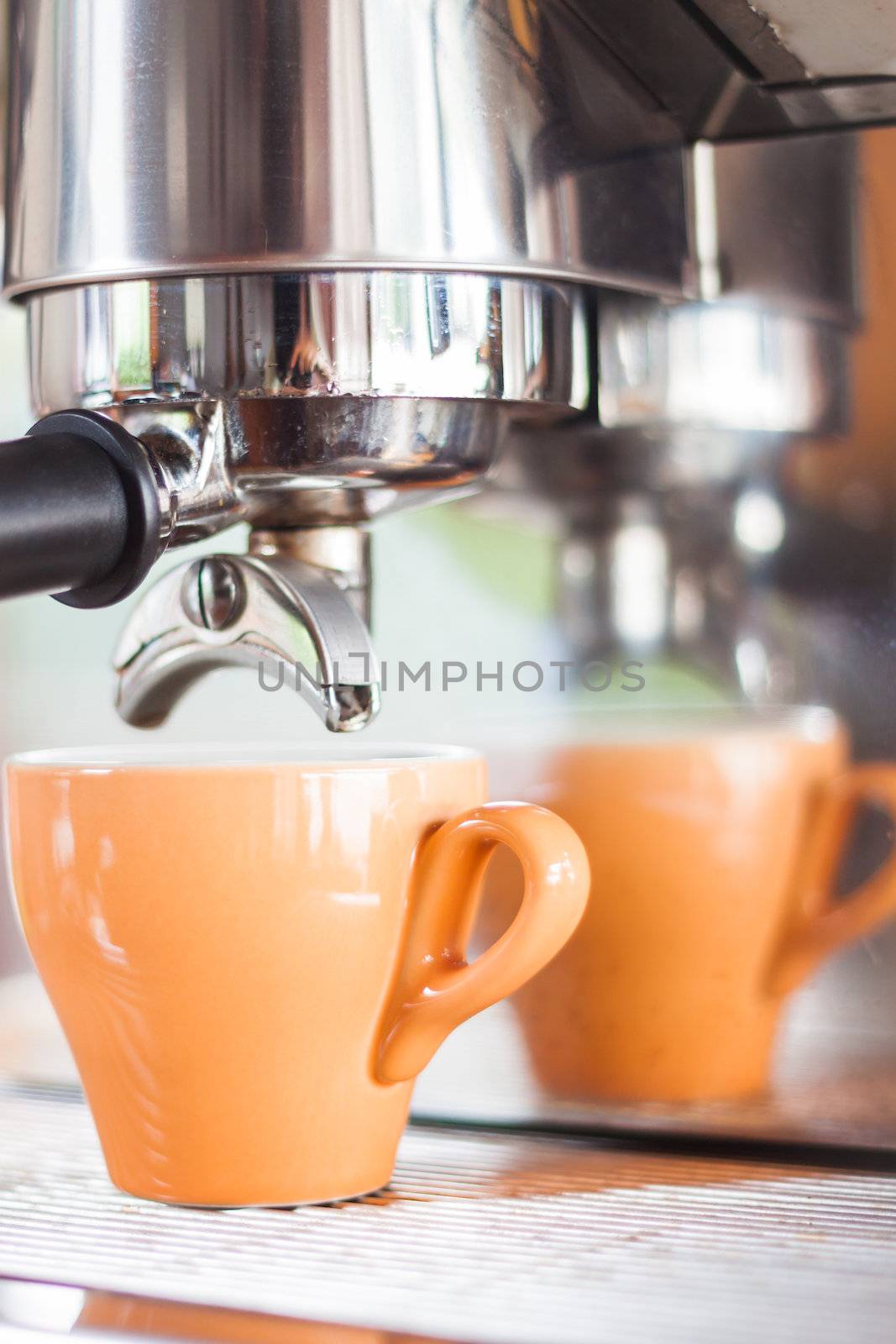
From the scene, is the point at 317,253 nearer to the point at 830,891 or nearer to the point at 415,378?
the point at 415,378

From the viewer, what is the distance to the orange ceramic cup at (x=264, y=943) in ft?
1.14

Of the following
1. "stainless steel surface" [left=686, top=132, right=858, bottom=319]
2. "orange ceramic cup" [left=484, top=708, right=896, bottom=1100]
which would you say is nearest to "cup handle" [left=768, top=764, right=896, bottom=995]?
"orange ceramic cup" [left=484, top=708, right=896, bottom=1100]

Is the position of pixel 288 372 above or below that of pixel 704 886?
above

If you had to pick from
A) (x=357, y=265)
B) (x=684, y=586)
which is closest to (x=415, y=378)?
(x=357, y=265)

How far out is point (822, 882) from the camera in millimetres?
410

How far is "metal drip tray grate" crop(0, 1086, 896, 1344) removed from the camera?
282mm

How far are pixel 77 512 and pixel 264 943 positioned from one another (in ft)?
0.34

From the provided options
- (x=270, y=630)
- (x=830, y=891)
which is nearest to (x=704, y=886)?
(x=830, y=891)

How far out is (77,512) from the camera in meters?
0.30

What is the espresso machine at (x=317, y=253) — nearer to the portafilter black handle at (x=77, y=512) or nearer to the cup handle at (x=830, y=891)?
the portafilter black handle at (x=77, y=512)

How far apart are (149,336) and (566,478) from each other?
5.5 inches

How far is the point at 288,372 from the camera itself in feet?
1.10

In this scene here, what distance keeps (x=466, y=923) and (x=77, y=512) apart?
0.14m

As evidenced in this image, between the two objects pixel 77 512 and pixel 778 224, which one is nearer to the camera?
pixel 77 512
